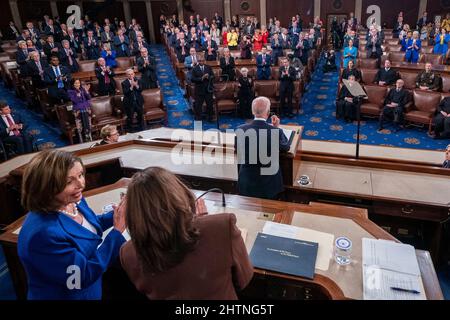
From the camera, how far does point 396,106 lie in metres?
6.50

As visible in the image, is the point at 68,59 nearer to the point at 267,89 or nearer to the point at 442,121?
the point at 267,89

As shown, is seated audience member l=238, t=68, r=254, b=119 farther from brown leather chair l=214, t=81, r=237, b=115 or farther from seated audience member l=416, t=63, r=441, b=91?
seated audience member l=416, t=63, r=441, b=91

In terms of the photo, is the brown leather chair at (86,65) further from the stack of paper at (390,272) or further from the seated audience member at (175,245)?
the seated audience member at (175,245)

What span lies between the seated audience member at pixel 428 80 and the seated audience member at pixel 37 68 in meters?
7.15

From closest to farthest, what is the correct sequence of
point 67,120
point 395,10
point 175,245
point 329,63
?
point 175,245, point 67,120, point 329,63, point 395,10

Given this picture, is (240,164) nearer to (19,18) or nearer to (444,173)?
(444,173)

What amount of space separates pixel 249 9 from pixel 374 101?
11752mm

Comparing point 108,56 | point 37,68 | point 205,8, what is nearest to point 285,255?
point 37,68

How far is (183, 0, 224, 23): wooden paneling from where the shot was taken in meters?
17.3

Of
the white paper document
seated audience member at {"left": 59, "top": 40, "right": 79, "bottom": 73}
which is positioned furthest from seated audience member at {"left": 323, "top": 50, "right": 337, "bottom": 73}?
the white paper document

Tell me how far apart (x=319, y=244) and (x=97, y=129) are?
17.0 feet

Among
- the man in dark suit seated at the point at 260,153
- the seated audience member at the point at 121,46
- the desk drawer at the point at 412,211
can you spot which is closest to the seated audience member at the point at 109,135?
the man in dark suit seated at the point at 260,153

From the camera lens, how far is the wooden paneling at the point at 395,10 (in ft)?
50.6
